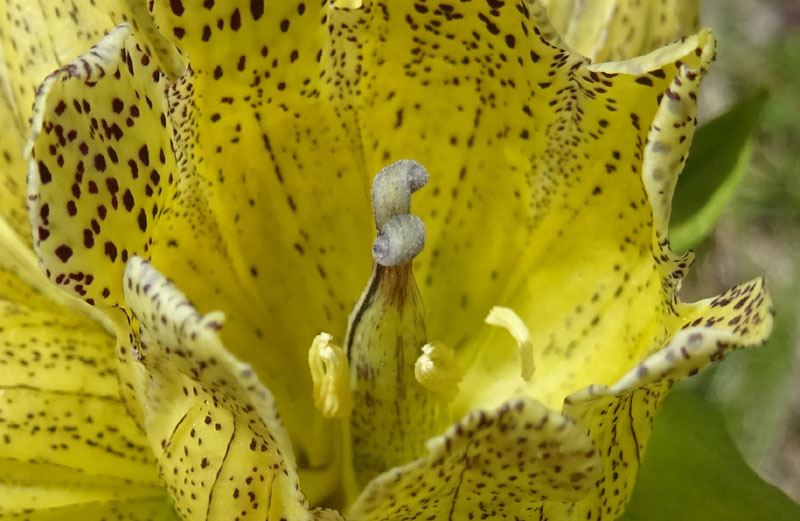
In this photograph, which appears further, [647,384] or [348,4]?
[348,4]

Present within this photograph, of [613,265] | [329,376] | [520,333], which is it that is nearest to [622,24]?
[613,265]

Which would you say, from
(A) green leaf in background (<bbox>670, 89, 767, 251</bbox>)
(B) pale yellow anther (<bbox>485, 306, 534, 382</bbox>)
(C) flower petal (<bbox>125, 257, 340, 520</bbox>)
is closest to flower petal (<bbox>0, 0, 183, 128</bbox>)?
(C) flower petal (<bbox>125, 257, 340, 520</bbox>)

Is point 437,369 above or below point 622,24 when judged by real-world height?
below

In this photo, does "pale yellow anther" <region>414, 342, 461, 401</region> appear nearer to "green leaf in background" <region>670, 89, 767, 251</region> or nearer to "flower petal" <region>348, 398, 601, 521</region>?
"flower petal" <region>348, 398, 601, 521</region>

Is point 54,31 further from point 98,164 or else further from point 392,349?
point 392,349

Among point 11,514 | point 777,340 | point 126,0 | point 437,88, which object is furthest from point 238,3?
point 777,340

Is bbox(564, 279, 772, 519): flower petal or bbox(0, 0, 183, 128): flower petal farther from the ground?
bbox(0, 0, 183, 128): flower petal
